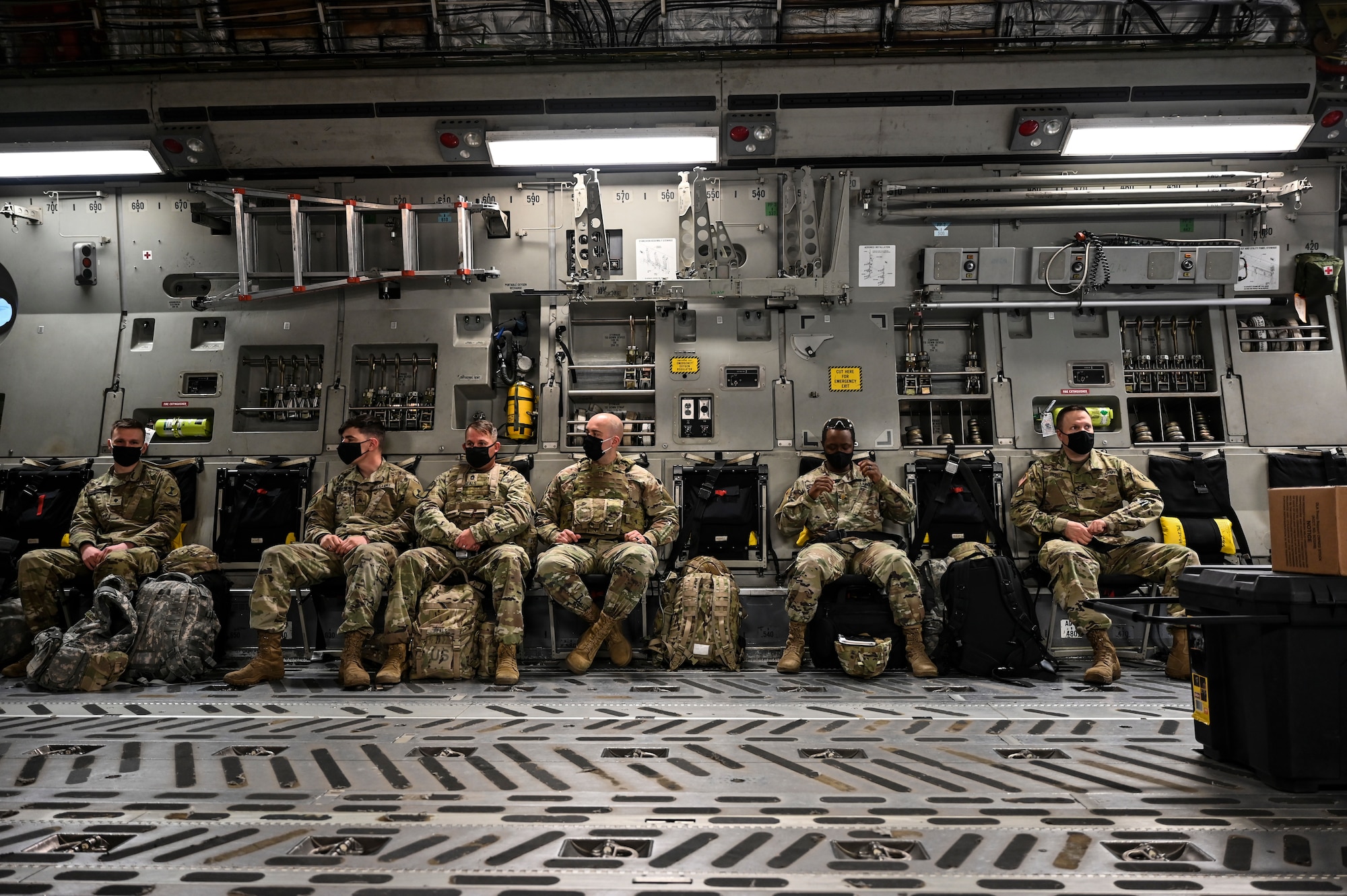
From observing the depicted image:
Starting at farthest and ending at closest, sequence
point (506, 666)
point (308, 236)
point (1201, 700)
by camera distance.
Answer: point (308, 236) → point (506, 666) → point (1201, 700)

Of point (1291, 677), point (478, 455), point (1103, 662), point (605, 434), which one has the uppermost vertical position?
point (605, 434)

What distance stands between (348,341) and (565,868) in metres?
5.28

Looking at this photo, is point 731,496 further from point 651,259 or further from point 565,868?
point 565,868

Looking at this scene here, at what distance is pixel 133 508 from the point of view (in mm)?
5758

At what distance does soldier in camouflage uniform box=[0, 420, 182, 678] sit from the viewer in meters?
5.28

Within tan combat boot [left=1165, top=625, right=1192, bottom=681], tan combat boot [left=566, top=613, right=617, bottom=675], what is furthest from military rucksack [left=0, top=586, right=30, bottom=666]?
tan combat boot [left=1165, top=625, right=1192, bottom=681]

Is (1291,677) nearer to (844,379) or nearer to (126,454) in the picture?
(844,379)

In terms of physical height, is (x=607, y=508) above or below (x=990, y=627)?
above

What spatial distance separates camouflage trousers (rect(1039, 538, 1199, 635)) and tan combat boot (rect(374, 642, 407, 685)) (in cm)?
395

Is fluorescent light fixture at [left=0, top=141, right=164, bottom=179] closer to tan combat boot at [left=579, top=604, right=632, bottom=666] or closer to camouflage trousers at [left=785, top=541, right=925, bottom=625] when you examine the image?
tan combat boot at [left=579, top=604, right=632, bottom=666]

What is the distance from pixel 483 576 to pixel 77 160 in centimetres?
477

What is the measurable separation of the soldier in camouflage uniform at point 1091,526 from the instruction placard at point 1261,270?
2069mm

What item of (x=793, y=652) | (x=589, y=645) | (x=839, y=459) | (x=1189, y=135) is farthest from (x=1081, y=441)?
(x=589, y=645)

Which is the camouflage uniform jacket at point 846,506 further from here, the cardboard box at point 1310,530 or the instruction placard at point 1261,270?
the instruction placard at point 1261,270
